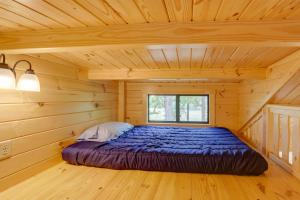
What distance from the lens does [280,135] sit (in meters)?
2.71

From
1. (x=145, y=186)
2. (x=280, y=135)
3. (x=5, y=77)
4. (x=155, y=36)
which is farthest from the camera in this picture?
(x=280, y=135)

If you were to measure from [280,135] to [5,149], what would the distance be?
316cm

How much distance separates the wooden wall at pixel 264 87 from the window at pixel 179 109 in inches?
31.3

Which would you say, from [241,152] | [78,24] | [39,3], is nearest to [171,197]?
[241,152]

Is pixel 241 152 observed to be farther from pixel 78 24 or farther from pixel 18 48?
pixel 18 48

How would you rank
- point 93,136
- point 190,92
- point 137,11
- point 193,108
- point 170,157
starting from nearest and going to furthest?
point 137,11, point 170,157, point 93,136, point 190,92, point 193,108

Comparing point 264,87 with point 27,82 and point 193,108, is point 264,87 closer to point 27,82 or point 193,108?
point 193,108

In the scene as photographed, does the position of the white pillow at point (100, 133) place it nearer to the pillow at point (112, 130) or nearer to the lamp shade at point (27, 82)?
the pillow at point (112, 130)

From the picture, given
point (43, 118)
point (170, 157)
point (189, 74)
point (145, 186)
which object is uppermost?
point (189, 74)

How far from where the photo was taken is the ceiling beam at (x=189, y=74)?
9.31ft

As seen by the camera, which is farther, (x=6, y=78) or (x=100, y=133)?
(x=100, y=133)

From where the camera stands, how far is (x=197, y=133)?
11.6 ft

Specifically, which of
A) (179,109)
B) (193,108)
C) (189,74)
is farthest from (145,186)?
(193,108)

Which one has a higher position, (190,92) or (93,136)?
(190,92)
